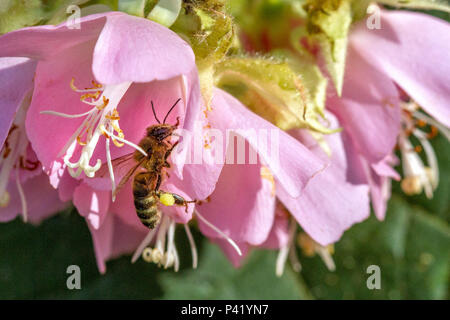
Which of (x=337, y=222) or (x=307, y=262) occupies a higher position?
(x=337, y=222)

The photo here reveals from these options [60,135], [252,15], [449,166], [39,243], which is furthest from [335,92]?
[39,243]

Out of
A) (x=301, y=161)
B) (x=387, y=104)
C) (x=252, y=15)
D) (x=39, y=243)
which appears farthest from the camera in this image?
(x=39, y=243)

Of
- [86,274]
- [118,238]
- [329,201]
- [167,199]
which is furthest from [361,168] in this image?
[86,274]

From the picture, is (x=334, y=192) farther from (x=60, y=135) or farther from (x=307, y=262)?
(x=307, y=262)

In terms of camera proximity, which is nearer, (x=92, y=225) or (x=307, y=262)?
(x=92, y=225)

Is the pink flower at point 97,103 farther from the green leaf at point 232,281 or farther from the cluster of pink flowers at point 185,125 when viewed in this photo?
the green leaf at point 232,281

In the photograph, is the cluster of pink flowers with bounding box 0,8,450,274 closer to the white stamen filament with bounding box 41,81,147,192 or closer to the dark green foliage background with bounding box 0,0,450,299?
the white stamen filament with bounding box 41,81,147,192

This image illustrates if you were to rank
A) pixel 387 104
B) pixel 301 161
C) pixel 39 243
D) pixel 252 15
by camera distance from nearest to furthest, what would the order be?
pixel 301 161 → pixel 387 104 → pixel 252 15 → pixel 39 243
